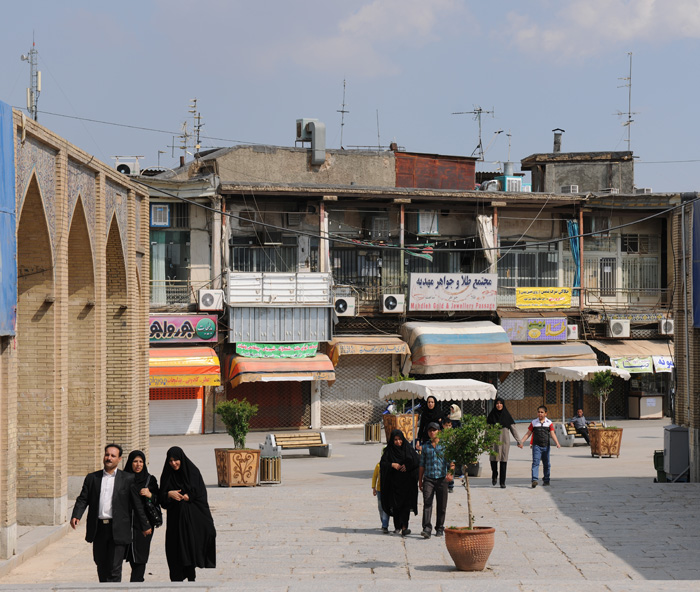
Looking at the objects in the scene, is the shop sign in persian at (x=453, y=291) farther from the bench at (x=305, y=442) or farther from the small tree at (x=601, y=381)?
the bench at (x=305, y=442)

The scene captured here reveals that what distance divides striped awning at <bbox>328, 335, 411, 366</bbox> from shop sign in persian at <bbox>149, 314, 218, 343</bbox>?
12.1 ft

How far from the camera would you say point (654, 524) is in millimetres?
14930

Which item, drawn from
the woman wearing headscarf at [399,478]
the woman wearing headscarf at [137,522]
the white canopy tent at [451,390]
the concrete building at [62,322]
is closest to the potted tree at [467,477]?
the woman wearing headscarf at [399,478]

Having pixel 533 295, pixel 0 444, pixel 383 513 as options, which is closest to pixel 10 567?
pixel 0 444

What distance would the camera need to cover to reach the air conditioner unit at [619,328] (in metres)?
35.7

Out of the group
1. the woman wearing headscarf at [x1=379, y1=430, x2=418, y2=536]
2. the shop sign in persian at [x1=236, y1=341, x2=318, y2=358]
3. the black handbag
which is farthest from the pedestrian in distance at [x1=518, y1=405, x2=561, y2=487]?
the shop sign in persian at [x1=236, y1=341, x2=318, y2=358]

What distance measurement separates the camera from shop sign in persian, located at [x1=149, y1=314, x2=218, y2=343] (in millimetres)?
31969

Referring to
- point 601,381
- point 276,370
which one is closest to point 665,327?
point 601,381

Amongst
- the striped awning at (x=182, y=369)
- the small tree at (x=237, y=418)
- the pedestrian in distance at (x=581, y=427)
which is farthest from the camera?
the striped awning at (x=182, y=369)

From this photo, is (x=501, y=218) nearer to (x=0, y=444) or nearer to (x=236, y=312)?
(x=236, y=312)

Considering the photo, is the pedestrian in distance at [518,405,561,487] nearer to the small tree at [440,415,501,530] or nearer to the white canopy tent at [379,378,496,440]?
the white canopy tent at [379,378,496,440]

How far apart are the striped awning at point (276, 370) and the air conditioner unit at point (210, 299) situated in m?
1.67

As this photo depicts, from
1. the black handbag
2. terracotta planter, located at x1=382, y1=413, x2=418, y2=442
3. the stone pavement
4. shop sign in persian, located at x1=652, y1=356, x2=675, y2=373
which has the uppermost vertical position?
shop sign in persian, located at x1=652, y1=356, x2=675, y2=373

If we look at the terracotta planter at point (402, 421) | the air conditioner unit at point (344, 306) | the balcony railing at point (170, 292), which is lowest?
the terracotta planter at point (402, 421)
